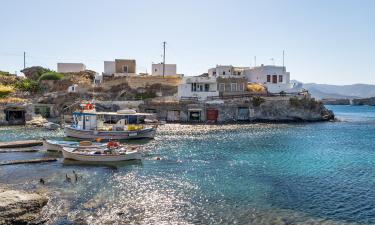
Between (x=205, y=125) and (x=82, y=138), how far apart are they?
959 inches

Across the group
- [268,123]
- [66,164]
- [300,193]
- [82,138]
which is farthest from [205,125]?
[300,193]

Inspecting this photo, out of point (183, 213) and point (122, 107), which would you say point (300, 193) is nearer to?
point (183, 213)

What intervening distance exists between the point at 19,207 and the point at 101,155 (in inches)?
561

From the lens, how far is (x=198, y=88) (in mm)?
76188

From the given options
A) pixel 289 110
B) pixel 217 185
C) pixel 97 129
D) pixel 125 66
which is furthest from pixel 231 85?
pixel 217 185

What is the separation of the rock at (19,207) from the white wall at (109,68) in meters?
70.5

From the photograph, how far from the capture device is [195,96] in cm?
7425

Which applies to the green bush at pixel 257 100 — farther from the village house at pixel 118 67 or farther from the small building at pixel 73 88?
the small building at pixel 73 88

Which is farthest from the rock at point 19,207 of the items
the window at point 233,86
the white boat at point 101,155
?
the window at point 233,86

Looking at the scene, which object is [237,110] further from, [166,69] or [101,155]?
[101,155]

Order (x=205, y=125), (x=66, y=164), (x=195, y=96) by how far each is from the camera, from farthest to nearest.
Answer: (x=195, y=96), (x=205, y=125), (x=66, y=164)

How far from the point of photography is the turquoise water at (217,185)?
18938mm

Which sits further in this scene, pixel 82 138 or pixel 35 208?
pixel 82 138

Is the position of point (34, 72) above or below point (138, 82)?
above
